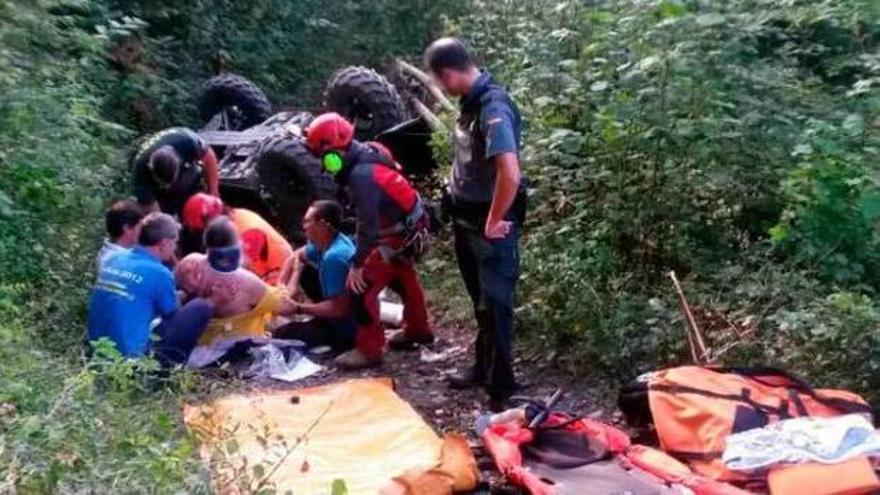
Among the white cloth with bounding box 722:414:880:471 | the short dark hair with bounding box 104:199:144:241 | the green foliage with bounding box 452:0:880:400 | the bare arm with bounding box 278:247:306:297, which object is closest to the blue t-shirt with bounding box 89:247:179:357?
the short dark hair with bounding box 104:199:144:241

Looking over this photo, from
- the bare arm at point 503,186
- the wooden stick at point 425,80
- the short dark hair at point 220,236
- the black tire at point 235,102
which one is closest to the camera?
the bare arm at point 503,186

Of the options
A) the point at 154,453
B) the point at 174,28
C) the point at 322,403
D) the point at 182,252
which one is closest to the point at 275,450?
the point at 322,403

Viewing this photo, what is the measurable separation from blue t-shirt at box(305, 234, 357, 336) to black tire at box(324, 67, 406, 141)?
2.85m

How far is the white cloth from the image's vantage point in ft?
15.4

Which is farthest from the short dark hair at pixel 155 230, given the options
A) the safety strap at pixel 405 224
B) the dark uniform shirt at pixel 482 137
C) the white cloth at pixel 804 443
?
the white cloth at pixel 804 443

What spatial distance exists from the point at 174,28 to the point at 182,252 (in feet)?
15.8

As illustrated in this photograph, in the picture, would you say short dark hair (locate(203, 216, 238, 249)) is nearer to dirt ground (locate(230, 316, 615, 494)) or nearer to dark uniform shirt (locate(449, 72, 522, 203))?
dirt ground (locate(230, 316, 615, 494))

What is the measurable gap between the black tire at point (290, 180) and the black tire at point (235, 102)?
1858 mm

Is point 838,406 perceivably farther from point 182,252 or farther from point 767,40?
point 182,252

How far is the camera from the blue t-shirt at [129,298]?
21.0 ft

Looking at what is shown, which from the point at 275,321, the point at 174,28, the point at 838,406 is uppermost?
the point at 174,28

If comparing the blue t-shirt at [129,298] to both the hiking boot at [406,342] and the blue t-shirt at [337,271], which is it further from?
the hiking boot at [406,342]

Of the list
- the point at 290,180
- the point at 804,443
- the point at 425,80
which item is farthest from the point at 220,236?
the point at 425,80

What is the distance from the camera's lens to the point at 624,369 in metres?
6.45
